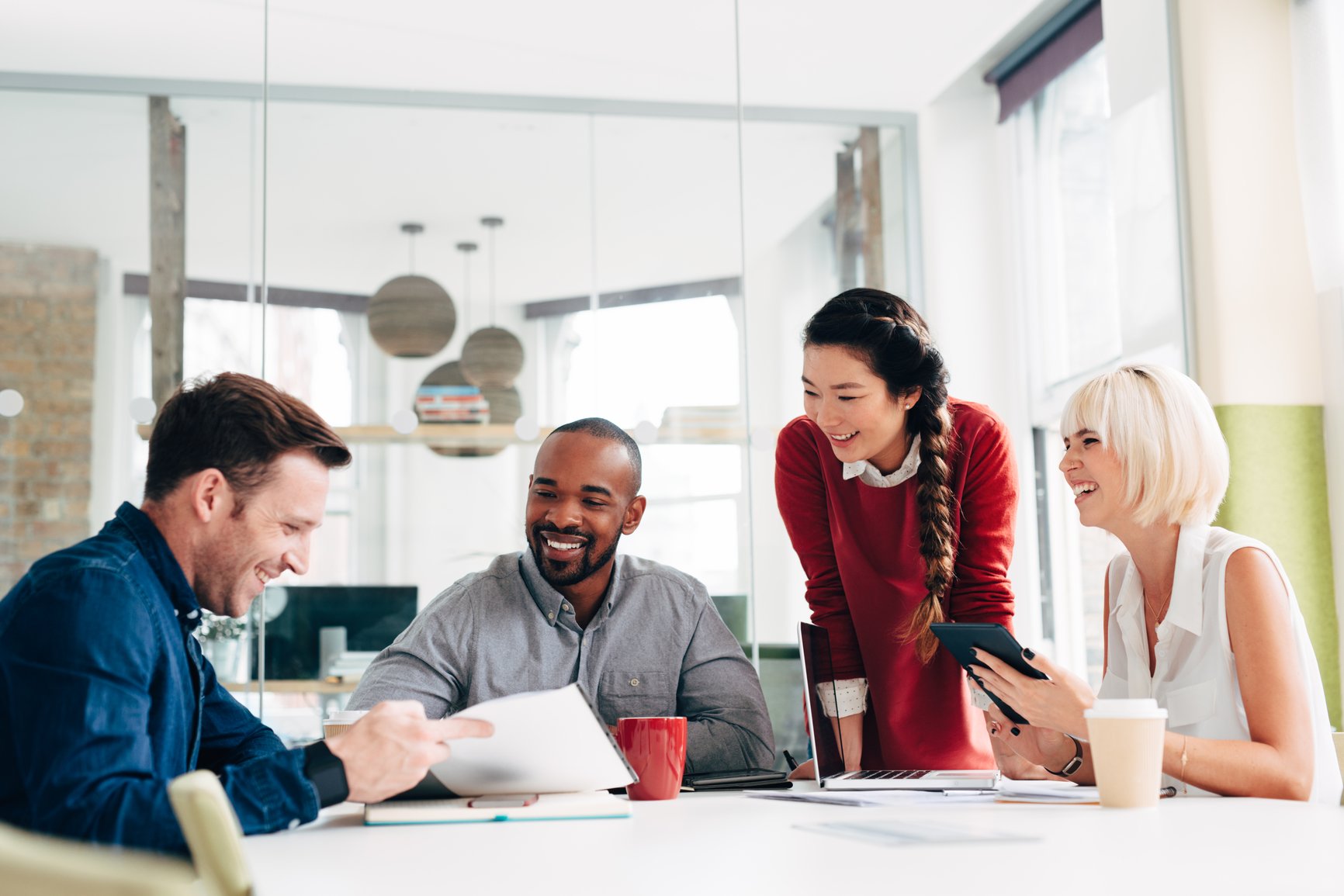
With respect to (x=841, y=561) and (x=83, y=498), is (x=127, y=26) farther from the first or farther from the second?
(x=841, y=561)

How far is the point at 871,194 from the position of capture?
3875mm

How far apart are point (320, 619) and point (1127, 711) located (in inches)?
105

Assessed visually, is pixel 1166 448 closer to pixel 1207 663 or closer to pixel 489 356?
pixel 1207 663

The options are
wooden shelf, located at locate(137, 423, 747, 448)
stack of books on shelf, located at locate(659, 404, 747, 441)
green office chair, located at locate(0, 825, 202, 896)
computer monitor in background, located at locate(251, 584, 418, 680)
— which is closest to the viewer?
green office chair, located at locate(0, 825, 202, 896)

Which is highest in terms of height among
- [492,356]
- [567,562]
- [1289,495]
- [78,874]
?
[492,356]

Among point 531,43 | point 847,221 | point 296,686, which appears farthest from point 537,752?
point 847,221

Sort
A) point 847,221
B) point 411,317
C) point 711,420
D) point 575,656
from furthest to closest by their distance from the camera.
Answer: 1. point 847,221
2. point 711,420
3. point 411,317
4. point 575,656

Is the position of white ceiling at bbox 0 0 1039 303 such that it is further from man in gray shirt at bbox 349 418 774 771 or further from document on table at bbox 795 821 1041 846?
document on table at bbox 795 821 1041 846

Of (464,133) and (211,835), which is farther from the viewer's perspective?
(464,133)

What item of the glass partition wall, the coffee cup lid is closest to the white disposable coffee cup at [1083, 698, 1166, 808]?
the coffee cup lid

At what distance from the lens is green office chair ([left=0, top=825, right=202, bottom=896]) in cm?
52

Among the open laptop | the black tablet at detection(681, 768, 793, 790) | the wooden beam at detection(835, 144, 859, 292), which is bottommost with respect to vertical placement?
the black tablet at detection(681, 768, 793, 790)

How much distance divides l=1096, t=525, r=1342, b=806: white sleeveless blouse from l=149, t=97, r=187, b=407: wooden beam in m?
2.78

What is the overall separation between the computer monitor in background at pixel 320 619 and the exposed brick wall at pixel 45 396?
588 mm
